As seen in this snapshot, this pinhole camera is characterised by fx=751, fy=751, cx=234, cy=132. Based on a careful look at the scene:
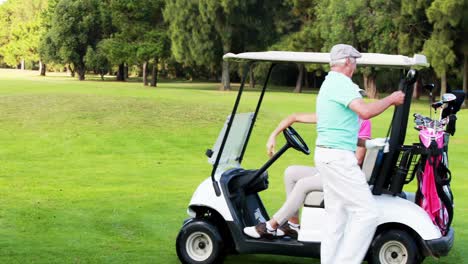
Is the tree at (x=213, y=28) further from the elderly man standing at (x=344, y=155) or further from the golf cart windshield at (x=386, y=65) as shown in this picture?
the elderly man standing at (x=344, y=155)

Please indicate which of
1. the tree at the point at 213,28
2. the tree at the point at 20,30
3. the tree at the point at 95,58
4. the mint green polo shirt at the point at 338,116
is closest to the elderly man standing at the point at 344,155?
the mint green polo shirt at the point at 338,116

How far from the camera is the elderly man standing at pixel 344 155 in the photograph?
4965 mm

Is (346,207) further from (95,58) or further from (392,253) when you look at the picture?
Answer: (95,58)

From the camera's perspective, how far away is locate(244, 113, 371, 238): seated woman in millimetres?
5688

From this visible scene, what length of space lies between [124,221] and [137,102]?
19.6 metres

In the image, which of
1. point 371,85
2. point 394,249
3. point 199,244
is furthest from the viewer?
point 371,85

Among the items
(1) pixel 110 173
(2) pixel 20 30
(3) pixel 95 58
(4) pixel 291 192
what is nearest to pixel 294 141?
(4) pixel 291 192

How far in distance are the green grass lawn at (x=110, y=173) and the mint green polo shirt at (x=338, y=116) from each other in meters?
1.76

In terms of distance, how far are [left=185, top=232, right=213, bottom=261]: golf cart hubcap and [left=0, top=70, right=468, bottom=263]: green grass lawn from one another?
370 mm

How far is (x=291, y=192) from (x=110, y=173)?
7.99 m

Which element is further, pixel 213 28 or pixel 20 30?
pixel 20 30

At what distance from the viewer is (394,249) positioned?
5.63 meters

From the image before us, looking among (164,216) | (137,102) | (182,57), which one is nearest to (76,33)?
(182,57)

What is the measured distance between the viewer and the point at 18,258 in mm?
6254
